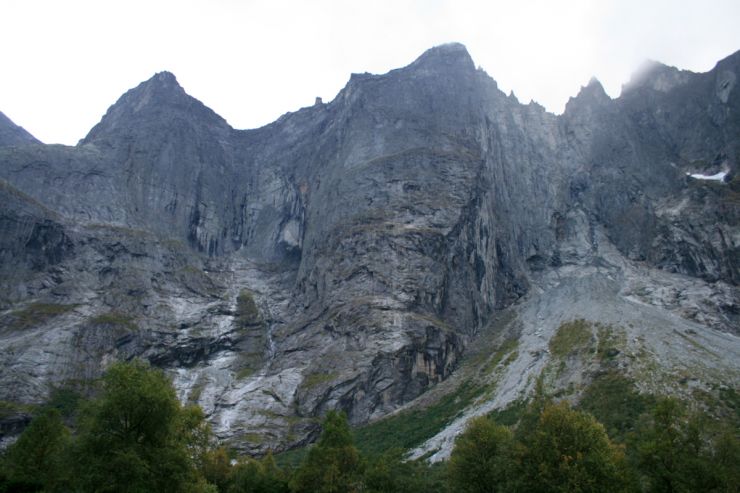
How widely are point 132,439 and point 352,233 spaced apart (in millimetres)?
80176

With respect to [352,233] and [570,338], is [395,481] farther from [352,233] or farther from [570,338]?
[352,233]

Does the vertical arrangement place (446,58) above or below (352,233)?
above

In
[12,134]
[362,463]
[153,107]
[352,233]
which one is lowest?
[362,463]

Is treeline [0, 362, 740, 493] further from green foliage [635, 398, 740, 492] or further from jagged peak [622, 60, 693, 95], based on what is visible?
jagged peak [622, 60, 693, 95]

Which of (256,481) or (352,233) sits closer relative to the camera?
(256,481)

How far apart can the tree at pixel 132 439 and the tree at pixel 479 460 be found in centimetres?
1661

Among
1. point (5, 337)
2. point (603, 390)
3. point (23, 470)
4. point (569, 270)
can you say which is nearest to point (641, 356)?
point (603, 390)

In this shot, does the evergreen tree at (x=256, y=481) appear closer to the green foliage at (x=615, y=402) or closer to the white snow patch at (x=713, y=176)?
the green foliage at (x=615, y=402)

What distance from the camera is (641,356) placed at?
69.2 meters

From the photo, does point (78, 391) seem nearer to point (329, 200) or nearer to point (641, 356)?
point (329, 200)

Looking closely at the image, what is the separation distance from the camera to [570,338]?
264 feet

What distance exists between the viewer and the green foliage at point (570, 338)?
252 ft

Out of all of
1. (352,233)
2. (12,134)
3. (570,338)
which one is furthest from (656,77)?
(12,134)

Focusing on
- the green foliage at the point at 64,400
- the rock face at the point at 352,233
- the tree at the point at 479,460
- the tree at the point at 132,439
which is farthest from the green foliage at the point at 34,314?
the tree at the point at 479,460
